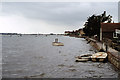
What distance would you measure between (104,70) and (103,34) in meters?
32.4

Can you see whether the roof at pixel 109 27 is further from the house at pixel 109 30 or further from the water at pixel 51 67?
the water at pixel 51 67

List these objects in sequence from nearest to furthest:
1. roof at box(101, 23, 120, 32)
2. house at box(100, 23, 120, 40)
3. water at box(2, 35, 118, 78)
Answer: water at box(2, 35, 118, 78)
house at box(100, 23, 120, 40)
roof at box(101, 23, 120, 32)

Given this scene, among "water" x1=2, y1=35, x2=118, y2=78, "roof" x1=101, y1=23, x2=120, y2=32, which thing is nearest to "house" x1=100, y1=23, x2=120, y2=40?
"roof" x1=101, y1=23, x2=120, y2=32

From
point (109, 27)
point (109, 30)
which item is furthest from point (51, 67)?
point (109, 27)

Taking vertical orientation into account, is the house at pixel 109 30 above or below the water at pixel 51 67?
above

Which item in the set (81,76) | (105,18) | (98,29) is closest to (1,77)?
(81,76)

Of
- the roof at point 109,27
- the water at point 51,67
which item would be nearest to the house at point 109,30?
the roof at point 109,27

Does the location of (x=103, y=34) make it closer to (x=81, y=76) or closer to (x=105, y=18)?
(x=105, y=18)

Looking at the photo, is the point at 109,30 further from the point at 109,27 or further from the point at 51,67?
the point at 51,67

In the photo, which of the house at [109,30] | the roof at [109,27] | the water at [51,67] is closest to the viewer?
the water at [51,67]

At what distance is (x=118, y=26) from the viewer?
4966 cm

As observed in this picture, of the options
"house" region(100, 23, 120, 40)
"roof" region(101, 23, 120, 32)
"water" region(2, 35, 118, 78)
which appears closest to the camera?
"water" region(2, 35, 118, 78)

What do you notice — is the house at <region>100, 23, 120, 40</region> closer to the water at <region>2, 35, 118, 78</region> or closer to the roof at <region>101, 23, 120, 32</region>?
the roof at <region>101, 23, 120, 32</region>

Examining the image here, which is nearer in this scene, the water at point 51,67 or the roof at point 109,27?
the water at point 51,67
